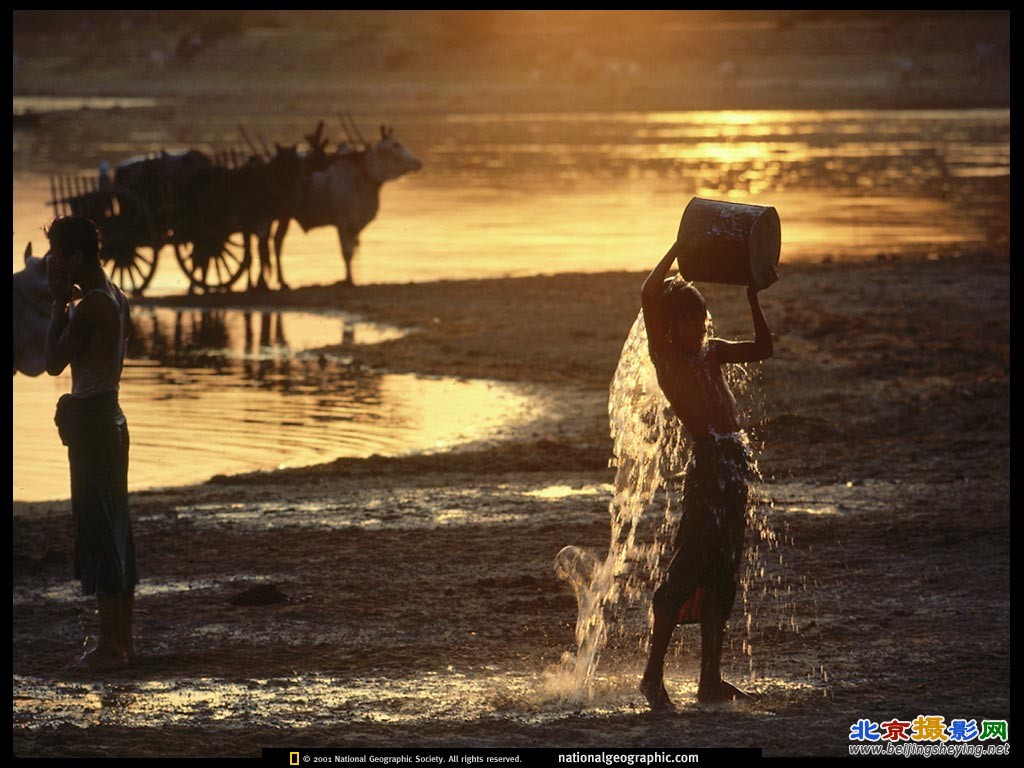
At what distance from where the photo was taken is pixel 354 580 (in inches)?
319

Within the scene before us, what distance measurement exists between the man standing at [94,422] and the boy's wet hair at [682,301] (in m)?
2.20

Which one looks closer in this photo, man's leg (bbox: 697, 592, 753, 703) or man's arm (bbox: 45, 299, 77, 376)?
man's leg (bbox: 697, 592, 753, 703)

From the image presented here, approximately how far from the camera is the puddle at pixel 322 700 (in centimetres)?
610

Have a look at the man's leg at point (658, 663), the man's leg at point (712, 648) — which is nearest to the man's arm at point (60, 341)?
the man's leg at point (658, 663)

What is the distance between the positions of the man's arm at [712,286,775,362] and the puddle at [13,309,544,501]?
17.0 ft

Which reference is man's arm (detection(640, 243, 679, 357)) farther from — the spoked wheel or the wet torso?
the spoked wheel

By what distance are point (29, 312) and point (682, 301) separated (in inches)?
193

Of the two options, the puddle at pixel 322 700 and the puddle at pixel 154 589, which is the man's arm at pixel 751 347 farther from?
the puddle at pixel 154 589

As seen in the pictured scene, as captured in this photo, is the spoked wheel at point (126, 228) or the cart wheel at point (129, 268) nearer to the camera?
the spoked wheel at point (126, 228)

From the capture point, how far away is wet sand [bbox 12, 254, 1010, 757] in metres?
6.05

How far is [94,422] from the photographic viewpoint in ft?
22.2

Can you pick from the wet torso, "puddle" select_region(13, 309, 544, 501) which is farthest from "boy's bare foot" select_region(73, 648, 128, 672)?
"puddle" select_region(13, 309, 544, 501)

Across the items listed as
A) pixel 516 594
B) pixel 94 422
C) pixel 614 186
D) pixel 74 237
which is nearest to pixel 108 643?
pixel 94 422

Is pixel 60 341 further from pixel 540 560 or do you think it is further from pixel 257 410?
pixel 257 410
